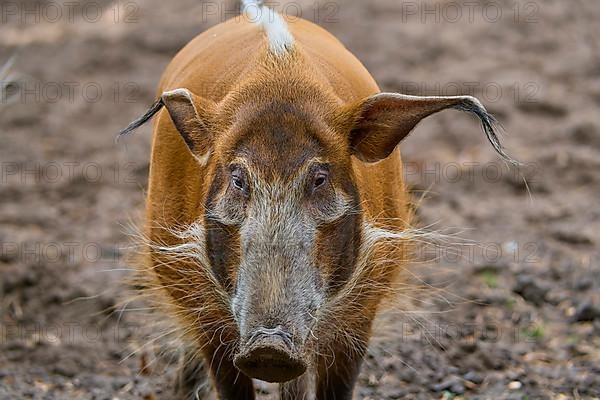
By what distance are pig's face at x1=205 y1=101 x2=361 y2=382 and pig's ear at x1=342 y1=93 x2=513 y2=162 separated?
4.2 inches

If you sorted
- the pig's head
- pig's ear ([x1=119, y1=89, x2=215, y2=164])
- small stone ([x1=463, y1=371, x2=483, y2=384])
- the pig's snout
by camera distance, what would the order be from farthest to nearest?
small stone ([x1=463, y1=371, x2=483, y2=384]), pig's ear ([x1=119, y1=89, x2=215, y2=164]), the pig's head, the pig's snout

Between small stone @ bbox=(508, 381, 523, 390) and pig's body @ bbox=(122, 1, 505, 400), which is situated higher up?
pig's body @ bbox=(122, 1, 505, 400)

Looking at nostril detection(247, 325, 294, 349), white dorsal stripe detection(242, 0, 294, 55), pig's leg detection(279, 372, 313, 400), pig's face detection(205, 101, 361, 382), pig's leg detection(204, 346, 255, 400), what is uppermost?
white dorsal stripe detection(242, 0, 294, 55)

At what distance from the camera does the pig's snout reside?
128 inches

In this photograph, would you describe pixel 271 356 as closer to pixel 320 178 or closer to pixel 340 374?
pixel 320 178

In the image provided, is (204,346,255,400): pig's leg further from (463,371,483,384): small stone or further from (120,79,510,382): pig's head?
(463,371,483,384): small stone

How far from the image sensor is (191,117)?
383 centimetres

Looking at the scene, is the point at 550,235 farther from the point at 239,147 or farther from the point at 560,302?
the point at 239,147

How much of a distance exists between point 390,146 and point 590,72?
5.51m

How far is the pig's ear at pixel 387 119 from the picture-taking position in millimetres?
3633

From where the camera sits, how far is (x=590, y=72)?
349 inches

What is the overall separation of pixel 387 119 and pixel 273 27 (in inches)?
26.7

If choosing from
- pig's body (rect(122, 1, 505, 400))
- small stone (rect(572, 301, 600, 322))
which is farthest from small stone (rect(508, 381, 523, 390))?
pig's body (rect(122, 1, 505, 400))

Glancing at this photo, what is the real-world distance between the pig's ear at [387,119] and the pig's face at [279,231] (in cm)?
11
